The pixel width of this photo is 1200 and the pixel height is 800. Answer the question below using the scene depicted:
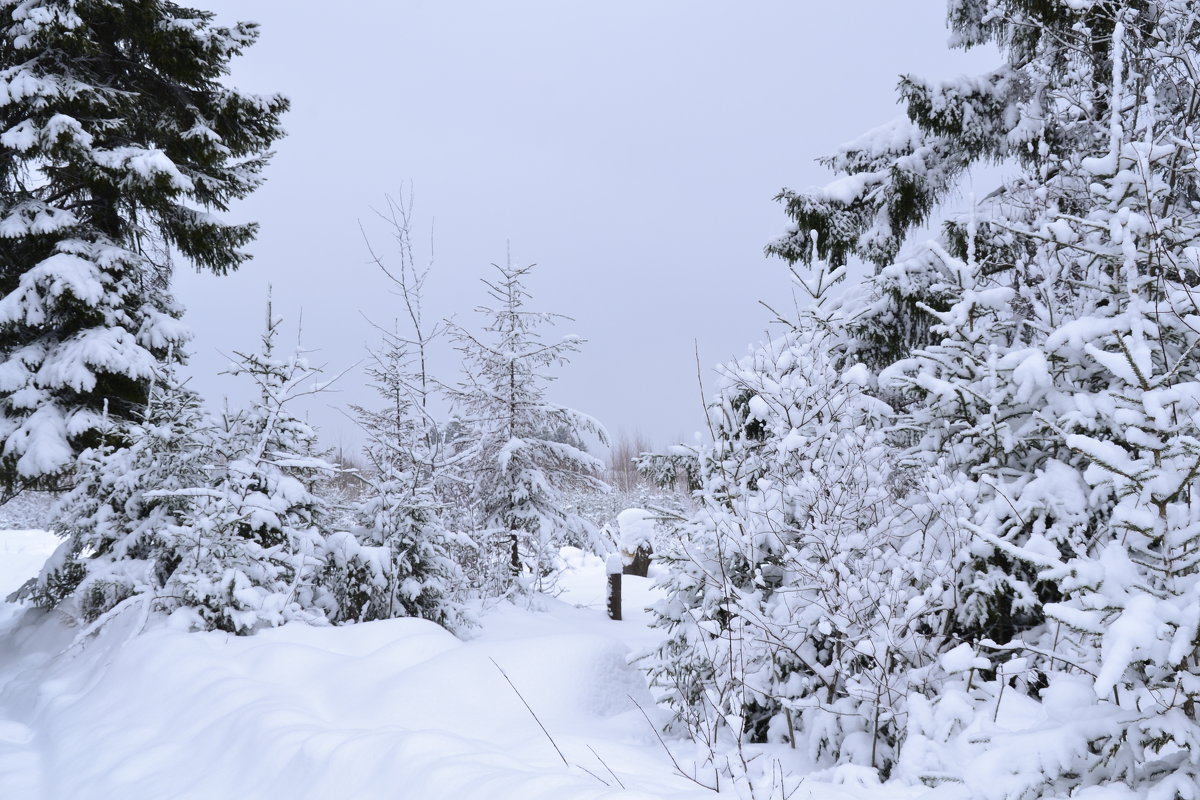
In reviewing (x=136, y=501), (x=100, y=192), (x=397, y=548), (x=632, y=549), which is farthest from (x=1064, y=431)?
(x=632, y=549)

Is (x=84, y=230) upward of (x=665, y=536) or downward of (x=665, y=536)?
upward

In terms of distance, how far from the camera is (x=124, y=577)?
24.9 ft

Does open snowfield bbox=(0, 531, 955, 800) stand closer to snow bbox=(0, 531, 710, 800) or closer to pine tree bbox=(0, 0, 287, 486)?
snow bbox=(0, 531, 710, 800)

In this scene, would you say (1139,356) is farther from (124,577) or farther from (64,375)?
(64,375)

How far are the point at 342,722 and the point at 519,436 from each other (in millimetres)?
8060

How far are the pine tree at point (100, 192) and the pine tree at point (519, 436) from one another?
4.16m

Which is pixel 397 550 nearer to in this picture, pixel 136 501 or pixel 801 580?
pixel 136 501

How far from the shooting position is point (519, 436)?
484 inches

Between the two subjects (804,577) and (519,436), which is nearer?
(804,577)

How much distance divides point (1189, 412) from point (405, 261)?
30.2 ft

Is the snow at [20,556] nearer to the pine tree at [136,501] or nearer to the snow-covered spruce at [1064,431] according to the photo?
the pine tree at [136,501]

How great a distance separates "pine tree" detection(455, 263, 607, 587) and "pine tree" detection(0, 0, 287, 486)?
4.16m

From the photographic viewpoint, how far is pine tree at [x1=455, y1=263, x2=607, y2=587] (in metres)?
12.0

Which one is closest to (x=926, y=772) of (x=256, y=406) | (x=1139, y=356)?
(x=1139, y=356)
